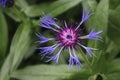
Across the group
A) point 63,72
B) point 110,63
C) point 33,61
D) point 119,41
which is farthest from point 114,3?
point 33,61

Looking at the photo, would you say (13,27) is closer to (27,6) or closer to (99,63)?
(27,6)

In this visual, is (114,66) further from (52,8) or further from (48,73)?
(52,8)

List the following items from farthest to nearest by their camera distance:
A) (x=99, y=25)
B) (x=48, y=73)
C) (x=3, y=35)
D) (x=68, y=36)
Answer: (x=3, y=35) < (x=48, y=73) < (x=99, y=25) < (x=68, y=36)

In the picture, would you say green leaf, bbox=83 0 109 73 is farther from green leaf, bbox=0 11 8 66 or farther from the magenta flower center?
green leaf, bbox=0 11 8 66

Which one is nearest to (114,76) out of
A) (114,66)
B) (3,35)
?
(114,66)

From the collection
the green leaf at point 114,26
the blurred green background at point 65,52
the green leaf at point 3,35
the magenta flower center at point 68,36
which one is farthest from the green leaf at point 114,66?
the green leaf at point 3,35

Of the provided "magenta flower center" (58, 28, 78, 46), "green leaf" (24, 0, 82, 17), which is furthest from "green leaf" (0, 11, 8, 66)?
"magenta flower center" (58, 28, 78, 46)

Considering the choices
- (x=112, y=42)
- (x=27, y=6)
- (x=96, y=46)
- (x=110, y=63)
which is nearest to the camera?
(x=96, y=46)
